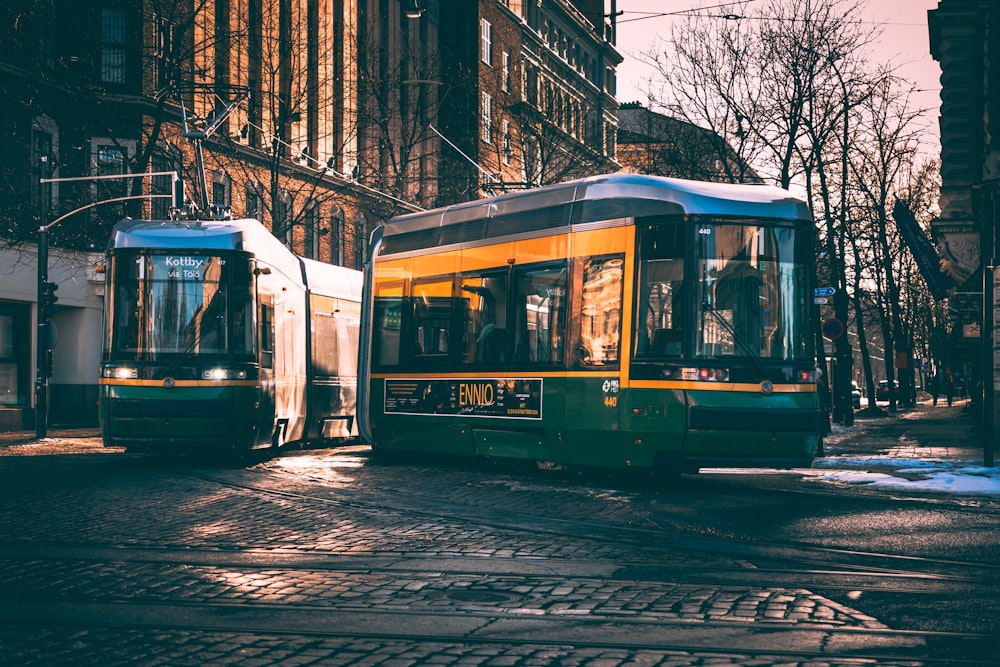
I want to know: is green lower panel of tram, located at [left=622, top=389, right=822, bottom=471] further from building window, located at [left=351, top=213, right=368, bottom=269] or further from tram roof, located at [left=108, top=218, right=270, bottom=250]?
building window, located at [left=351, top=213, right=368, bottom=269]

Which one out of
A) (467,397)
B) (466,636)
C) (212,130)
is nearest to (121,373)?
(467,397)

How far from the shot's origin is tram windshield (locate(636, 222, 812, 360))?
13.8 m

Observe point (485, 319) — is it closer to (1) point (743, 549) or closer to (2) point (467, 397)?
(2) point (467, 397)

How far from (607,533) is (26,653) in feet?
18.2

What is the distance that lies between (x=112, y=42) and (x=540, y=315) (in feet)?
83.3

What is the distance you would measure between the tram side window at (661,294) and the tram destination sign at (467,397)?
172 centimetres

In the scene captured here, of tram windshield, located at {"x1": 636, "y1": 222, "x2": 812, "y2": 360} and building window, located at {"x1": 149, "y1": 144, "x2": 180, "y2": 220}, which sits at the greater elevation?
building window, located at {"x1": 149, "y1": 144, "x2": 180, "y2": 220}

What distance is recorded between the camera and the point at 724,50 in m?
31.4

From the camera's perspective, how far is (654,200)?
560 inches

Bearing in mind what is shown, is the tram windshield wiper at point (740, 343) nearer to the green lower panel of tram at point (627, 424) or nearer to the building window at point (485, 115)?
the green lower panel of tram at point (627, 424)

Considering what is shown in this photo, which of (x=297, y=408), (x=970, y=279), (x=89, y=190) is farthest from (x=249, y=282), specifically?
(x=970, y=279)

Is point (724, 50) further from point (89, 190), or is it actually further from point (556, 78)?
point (556, 78)

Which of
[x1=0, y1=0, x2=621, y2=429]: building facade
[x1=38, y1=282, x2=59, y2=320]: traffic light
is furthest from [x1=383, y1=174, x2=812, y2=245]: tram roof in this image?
[x1=38, y1=282, x2=59, y2=320]: traffic light

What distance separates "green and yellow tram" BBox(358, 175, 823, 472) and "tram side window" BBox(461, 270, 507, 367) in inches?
0.8
